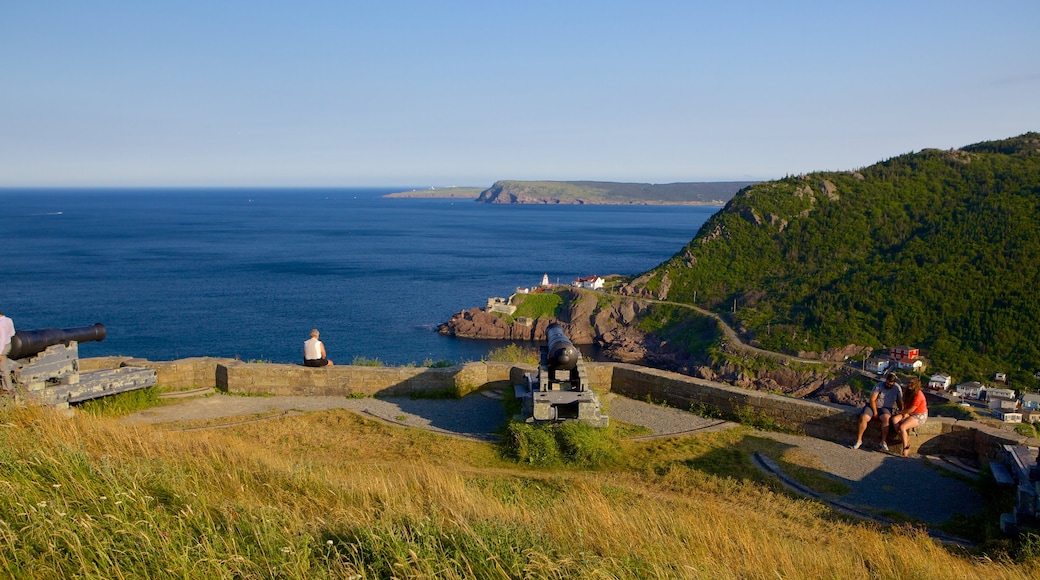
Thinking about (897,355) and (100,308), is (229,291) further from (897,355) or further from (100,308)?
(897,355)

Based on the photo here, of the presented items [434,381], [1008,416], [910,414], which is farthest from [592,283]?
[910,414]

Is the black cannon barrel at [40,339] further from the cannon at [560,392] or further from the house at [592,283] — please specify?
the house at [592,283]

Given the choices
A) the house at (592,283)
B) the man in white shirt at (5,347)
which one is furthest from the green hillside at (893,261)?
the man in white shirt at (5,347)

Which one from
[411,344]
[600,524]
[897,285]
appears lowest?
[411,344]

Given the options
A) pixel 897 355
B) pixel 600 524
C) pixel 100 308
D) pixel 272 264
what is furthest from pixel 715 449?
pixel 272 264

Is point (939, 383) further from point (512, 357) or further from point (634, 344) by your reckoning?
point (512, 357)

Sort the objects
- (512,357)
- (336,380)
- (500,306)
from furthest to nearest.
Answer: (500,306), (512,357), (336,380)
